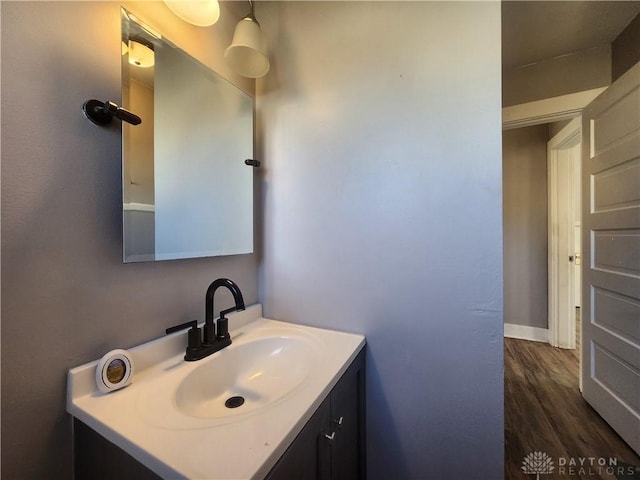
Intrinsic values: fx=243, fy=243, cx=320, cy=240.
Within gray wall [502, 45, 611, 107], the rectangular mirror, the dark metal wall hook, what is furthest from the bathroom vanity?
gray wall [502, 45, 611, 107]

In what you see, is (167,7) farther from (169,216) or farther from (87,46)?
(169,216)

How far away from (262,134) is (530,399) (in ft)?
7.57

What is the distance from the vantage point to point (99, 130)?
2.04 ft

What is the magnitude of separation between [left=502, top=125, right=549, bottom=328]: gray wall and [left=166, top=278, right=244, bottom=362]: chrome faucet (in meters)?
2.78

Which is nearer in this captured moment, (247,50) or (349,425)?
(349,425)

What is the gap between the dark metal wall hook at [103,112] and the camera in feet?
1.95

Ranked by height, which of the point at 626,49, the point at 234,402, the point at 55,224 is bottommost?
the point at 234,402

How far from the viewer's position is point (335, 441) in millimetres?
674

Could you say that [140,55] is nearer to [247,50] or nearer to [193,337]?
[247,50]

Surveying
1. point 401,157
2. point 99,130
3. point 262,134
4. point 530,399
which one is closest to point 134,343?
point 99,130

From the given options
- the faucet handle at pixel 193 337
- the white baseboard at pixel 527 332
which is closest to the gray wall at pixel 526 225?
the white baseboard at pixel 527 332

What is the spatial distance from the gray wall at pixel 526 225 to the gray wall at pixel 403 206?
7.17ft

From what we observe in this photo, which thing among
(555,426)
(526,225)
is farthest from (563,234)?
(555,426)

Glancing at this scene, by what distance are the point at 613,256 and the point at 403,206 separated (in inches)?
55.7
